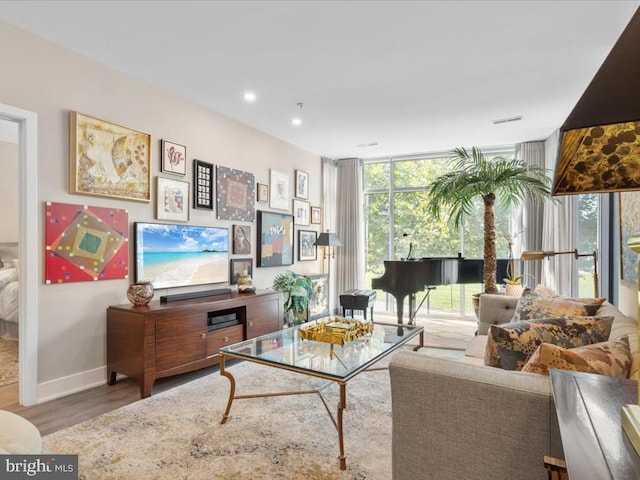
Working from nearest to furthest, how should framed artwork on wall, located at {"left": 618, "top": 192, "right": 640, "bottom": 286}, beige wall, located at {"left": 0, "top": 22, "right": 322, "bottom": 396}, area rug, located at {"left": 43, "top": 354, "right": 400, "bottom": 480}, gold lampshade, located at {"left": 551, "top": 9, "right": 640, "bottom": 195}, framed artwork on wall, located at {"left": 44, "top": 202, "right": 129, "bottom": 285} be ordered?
gold lampshade, located at {"left": 551, "top": 9, "right": 640, "bottom": 195}
area rug, located at {"left": 43, "top": 354, "right": 400, "bottom": 480}
framed artwork on wall, located at {"left": 618, "top": 192, "right": 640, "bottom": 286}
beige wall, located at {"left": 0, "top": 22, "right": 322, "bottom": 396}
framed artwork on wall, located at {"left": 44, "top": 202, "right": 129, "bottom": 285}

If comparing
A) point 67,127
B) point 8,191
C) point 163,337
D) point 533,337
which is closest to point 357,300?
point 163,337

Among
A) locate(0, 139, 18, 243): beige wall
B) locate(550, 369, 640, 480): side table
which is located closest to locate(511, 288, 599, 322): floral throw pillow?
locate(550, 369, 640, 480): side table

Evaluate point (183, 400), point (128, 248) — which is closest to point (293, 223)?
point (128, 248)

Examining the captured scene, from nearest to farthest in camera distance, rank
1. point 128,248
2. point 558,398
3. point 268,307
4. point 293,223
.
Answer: point 558,398 → point 128,248 → point 268,307 → point 293,223

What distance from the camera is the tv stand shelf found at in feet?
9.37

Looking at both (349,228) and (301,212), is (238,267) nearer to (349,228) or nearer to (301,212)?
(301,212)

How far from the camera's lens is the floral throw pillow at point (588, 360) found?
123 centimetres

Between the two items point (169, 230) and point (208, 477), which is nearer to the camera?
point (208, 477)

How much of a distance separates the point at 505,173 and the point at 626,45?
387 cm

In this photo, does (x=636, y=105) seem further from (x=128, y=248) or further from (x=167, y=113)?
(x=167, y=113)

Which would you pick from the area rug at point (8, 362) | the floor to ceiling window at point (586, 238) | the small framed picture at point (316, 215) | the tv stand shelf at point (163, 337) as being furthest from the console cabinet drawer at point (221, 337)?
the floor to ceiling window at point (586, 238)

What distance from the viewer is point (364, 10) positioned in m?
2.42

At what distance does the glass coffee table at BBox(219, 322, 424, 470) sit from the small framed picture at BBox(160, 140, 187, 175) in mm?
2017

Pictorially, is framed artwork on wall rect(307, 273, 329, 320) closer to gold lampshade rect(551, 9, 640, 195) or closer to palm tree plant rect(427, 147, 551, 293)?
palm tree plant rect(427, 147, 551, 293)
